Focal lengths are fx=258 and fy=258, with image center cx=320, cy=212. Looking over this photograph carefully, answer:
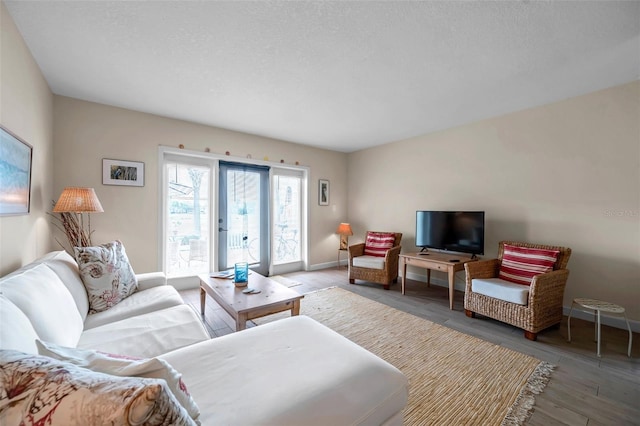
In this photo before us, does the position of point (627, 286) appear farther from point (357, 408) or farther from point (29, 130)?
point (29, 130)

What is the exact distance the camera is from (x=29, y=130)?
2.13 meters

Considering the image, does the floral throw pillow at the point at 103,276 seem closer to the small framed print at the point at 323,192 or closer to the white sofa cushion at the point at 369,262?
the white sofa cushion at the point at 369,262

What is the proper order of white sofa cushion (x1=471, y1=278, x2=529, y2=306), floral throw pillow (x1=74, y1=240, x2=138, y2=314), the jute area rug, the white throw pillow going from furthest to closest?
white sofa cushion (x1=471, y1=278, x2=529, y2=306)
floral throw pillow (x1=74, y1=240, x2=138, y2=314)
the jute area rug
the white throw pillow

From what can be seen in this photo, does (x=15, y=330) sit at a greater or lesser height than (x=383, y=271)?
greater

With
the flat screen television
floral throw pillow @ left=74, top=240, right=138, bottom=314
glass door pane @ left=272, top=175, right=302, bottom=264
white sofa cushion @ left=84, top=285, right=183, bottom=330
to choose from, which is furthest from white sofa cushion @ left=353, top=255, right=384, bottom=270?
floral throw pillow @ left=74, top=240, right=138, bottom=314

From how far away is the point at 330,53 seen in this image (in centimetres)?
211

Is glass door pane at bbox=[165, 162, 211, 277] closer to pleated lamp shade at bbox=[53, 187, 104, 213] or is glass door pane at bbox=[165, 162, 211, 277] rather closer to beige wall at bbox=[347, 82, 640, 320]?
pleated lamp shade at bbox=[53, 187, 104, 213]

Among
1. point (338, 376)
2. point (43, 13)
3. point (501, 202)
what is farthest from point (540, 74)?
point (43, 13)

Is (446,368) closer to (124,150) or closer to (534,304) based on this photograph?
(534,304)

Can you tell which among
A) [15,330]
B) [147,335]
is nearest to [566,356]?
[147,335]

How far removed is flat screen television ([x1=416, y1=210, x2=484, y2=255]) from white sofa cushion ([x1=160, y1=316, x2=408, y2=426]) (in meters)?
2.84

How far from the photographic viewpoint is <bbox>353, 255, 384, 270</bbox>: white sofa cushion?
3.95 meters

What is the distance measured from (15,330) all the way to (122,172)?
2947mm

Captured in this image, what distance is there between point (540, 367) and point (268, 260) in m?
3.80
